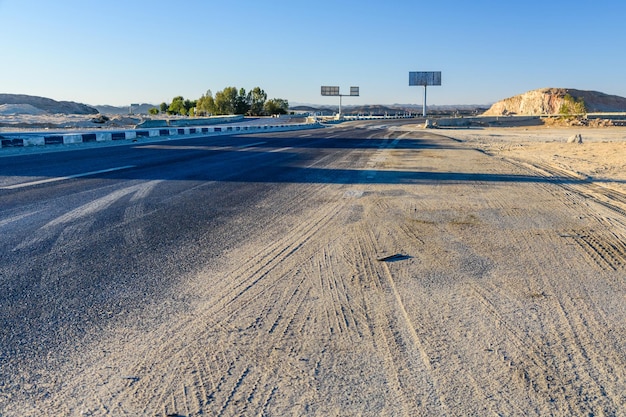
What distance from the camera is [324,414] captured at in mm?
2439

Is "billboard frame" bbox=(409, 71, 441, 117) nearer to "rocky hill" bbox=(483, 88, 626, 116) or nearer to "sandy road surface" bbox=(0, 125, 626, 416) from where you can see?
"rocky hill" bbox=(483, 88, 626, 116)

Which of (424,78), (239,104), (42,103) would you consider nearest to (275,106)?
(239,104)

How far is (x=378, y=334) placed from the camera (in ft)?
10.8

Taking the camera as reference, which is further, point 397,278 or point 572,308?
point 397,278

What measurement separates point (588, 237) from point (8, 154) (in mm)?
17381

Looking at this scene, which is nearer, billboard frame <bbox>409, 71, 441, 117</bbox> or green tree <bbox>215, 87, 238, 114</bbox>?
billboard frame <bbox>409, 71, 441, 117</bbox>

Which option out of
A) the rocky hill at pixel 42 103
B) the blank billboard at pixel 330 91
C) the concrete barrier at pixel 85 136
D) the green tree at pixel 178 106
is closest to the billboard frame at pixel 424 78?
the blank billboard at pixel 330 91

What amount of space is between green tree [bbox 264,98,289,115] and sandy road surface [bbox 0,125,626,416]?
371 feet

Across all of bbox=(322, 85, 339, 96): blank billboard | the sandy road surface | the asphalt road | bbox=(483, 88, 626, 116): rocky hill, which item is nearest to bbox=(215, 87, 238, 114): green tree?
bbox=(322, 85, 339, 96): blank billboard

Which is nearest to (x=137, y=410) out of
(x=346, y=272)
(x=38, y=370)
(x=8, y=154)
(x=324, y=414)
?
(x=38, y=370)

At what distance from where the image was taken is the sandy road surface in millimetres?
2559

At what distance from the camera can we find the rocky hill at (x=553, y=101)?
11550cm

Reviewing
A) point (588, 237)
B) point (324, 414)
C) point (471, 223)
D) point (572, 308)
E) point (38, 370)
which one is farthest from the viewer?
point (471, 223)

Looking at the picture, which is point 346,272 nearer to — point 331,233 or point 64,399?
point 331,233
